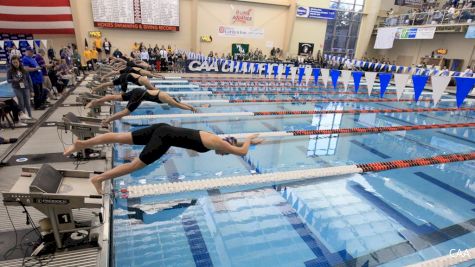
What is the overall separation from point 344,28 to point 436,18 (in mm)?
5947

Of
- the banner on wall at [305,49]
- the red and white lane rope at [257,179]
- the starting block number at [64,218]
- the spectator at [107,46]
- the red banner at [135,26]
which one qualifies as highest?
the red banner at [135,26]

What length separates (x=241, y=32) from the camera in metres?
17.3

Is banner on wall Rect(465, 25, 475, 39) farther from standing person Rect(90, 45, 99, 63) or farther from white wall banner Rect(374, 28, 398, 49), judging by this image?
standing person Rect(90, 45, 99, 63)

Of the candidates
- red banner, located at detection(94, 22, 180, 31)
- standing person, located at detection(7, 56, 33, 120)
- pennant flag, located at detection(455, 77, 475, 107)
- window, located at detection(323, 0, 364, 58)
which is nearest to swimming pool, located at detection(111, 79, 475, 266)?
pennant flag, located at detection(455, 77, 475, 107)

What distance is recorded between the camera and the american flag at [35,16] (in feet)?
40.4

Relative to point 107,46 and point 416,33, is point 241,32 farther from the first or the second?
point 416,33

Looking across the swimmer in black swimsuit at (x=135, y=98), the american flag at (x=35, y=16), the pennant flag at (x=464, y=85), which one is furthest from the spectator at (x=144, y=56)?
the pennant flag at (x=464, y=85)

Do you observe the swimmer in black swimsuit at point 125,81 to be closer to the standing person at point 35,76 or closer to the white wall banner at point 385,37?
the standing person at point 35,76

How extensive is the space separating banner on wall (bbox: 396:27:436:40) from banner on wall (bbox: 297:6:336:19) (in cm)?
433

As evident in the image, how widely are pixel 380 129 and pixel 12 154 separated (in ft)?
20.3

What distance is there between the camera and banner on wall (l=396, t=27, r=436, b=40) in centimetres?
1531

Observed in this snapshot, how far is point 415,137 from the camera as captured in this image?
612 centimetres

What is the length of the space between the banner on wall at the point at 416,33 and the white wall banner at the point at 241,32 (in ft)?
27.2

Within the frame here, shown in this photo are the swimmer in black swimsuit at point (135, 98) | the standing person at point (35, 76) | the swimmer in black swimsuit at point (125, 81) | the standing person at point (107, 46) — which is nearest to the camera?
the swimmer in black swimsuit at point (135, 98)
